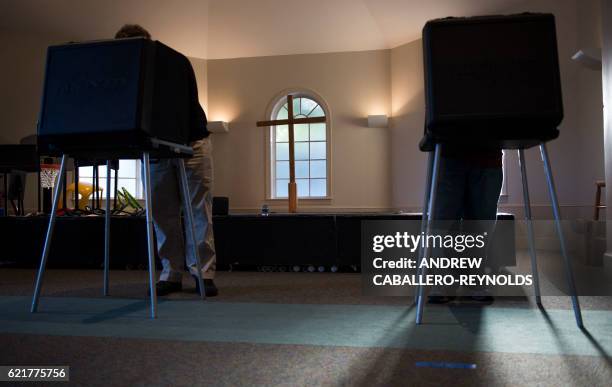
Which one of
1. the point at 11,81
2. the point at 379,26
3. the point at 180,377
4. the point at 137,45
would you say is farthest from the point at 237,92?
the point at 180,377

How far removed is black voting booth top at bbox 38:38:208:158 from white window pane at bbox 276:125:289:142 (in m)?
6.25

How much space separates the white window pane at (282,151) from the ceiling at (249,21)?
1531 millimetres

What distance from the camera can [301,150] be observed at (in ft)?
26.5

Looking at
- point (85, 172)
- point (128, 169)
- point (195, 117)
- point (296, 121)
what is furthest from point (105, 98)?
point (128, 169)

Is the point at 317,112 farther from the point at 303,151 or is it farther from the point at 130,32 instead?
the point at 130,32

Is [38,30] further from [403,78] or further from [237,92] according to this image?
[403,78]

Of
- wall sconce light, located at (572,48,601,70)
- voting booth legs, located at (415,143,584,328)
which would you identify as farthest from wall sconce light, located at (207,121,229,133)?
voting booth legs, located at (415,143,584,328)

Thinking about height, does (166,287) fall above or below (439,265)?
below

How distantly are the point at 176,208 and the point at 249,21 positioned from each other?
6.05 metres

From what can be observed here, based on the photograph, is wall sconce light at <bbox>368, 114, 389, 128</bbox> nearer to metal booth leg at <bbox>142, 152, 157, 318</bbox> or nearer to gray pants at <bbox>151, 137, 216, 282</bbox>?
gray pants at <bbox>151, 137, 216, 282</bbox>

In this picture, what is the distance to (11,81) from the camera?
6625mm

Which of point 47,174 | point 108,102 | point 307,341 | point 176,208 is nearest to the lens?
point 307,341

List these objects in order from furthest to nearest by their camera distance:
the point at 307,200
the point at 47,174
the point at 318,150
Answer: the point at 318,150 < the point at 307,200 < the point at 47,174

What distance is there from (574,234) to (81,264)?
3912 mm
